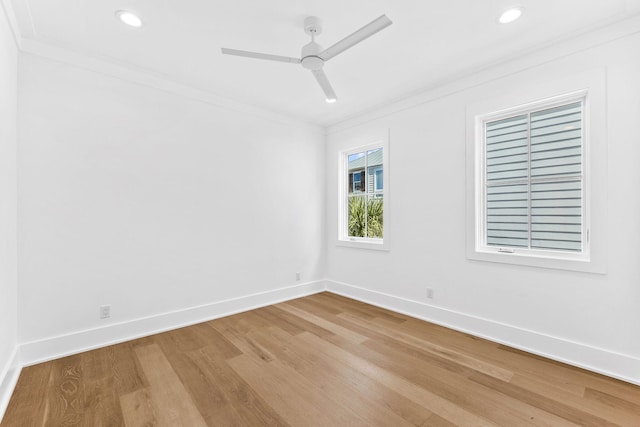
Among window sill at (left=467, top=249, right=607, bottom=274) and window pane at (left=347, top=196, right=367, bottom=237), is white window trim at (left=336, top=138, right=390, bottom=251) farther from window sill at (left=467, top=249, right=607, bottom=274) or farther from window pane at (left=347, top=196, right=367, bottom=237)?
window sill at (left=467, top=249, right=607, bottom=274)

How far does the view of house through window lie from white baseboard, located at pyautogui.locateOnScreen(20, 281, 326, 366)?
1.43 metres

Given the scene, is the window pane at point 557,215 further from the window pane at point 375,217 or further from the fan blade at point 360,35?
the fan blade at point 360,35

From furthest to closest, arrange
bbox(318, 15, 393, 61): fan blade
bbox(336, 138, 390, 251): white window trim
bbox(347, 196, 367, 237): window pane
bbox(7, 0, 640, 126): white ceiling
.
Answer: bbox(347, 196, 367, 237): window pane < bbox(336, 138, 390, 251): white window trim < bbox(7, 0, 640, 126): white ceiling < bbox(318, 15, 393, 61): fan blade

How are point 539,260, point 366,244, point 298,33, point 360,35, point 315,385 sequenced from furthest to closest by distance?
point 366,244, point 539,260, point 298,33, point 315,385, point 360,35

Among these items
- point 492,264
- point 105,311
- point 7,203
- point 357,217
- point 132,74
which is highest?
point 132,74

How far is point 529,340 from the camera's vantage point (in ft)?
8.15

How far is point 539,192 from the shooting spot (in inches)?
101

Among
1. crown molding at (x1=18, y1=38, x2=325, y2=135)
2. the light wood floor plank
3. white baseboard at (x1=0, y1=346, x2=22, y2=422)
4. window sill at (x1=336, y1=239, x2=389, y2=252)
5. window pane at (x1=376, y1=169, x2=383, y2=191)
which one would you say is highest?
crown molding at (x1=18, y1=38, x2=325, y2=135)

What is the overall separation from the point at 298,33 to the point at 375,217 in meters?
2.50

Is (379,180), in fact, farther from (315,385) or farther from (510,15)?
(315,385)

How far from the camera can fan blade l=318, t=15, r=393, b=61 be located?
1.63 metres

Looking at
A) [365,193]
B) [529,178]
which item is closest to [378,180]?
[365,193]

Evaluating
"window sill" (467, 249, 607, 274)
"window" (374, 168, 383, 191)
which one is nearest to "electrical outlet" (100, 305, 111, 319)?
"window" (374, 168, 383, 191)

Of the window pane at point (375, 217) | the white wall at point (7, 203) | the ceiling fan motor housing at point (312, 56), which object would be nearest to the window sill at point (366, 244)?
the window pane at point (375, 217)
